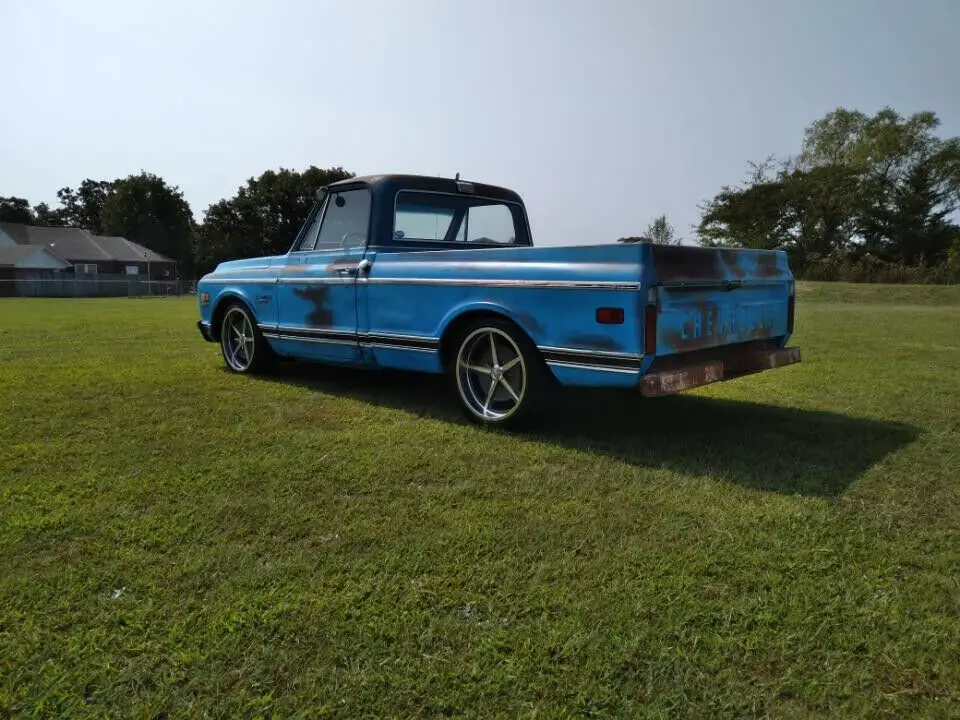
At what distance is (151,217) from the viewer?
7212 centimetres

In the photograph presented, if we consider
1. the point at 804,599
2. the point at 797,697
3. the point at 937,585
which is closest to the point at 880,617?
the point at 804,599

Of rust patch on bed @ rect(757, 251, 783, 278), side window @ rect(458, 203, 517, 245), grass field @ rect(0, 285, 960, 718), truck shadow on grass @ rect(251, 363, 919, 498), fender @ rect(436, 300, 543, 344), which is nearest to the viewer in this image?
grass field @ rect(0, 285, 960, 718)

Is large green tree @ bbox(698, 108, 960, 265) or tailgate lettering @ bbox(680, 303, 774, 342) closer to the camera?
tailgate lettering @ bbox(680, 303, 774, 342)

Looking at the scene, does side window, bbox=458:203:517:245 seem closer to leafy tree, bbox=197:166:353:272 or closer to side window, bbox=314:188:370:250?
side window, bbox=314:188:370:250

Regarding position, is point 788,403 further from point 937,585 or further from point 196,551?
point 196,551

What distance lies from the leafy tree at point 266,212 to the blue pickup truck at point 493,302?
49.6m

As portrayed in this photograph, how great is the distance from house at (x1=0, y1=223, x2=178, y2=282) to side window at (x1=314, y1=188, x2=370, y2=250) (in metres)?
61.0

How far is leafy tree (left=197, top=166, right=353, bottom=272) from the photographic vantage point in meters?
54.6

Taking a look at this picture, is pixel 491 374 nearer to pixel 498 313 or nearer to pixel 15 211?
pixel 498 313

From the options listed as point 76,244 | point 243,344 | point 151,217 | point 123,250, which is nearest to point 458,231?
point 243,344

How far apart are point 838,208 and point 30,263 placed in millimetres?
60792

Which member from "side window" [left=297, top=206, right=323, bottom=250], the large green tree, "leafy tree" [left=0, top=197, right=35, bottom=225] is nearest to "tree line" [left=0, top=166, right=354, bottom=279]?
"leafy tree" [left=0, top=197, right=35, bottom=225]

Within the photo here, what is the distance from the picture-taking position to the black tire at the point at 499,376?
440cm

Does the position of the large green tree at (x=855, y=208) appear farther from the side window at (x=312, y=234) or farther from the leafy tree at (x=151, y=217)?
the leafy tree at (x=151, y=217)
